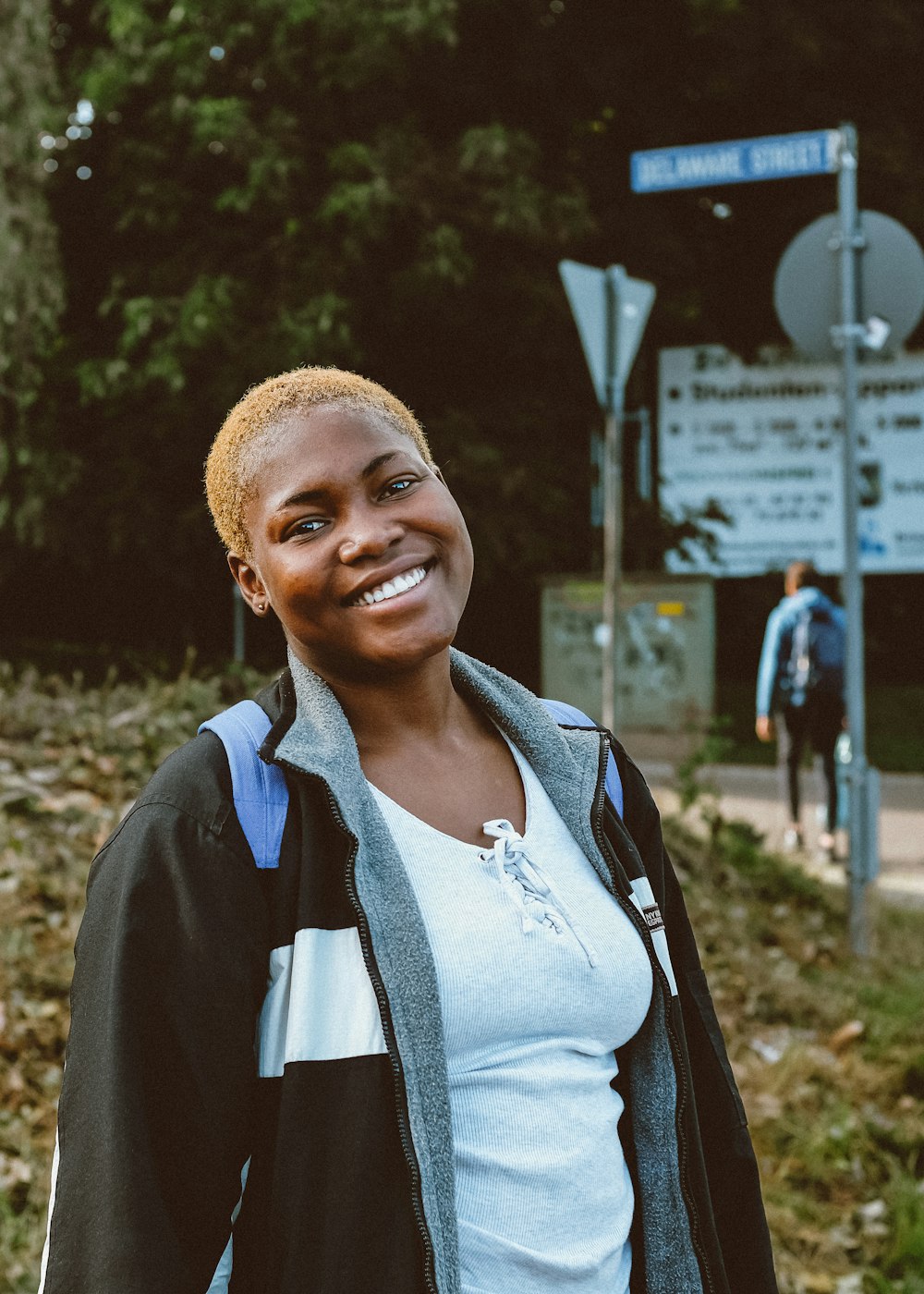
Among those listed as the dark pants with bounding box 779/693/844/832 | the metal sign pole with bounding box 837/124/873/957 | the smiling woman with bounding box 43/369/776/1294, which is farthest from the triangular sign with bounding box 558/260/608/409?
the smiling woman with bounding box 43/369/776/1294

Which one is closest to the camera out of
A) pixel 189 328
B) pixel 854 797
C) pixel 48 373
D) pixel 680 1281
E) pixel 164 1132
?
pixel 164 1132

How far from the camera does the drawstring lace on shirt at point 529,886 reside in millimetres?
1553

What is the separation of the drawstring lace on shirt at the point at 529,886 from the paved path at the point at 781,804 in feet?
15.0

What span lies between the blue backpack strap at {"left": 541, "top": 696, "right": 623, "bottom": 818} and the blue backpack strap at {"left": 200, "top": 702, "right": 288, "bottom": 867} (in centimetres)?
47

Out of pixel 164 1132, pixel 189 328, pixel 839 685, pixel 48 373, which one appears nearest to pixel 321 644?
pixel 164 1132

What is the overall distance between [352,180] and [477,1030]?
1020cm

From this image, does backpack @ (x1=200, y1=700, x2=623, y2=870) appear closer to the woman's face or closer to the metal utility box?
the woman's face

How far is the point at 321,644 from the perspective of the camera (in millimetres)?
1668

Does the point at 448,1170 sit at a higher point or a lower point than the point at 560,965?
lower

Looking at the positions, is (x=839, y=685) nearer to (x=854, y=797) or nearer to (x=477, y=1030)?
(x=854, y=797)

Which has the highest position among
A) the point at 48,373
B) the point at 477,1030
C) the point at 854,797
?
the point at 48,373

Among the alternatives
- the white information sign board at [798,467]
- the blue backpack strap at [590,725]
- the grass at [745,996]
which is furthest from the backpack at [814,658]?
the blue backpack strap at [590,725]

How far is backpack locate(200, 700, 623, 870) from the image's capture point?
1.43 metres

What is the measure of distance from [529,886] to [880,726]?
13987 millimetres
